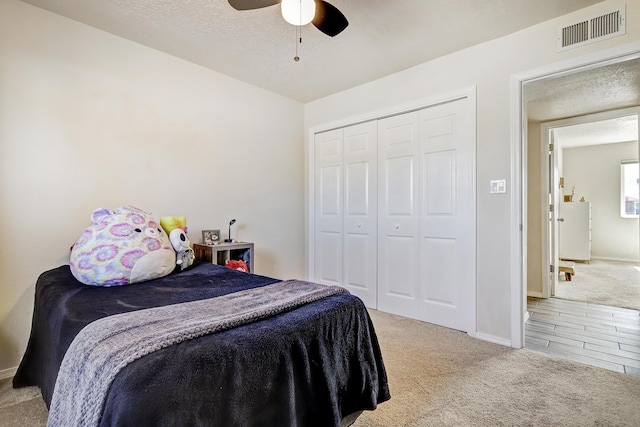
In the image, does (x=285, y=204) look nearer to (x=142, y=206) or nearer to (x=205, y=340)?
(x=142, y=206)

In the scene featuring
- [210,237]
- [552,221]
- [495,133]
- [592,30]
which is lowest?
[210,237]

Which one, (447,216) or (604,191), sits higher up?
(604,191)

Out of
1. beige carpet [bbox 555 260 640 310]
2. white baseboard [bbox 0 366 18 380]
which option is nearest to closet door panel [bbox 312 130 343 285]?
white baseboard [bbox 0 366 18 380]

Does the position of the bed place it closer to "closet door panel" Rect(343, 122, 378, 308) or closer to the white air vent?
"closet door panel" Rect(343, 122, 378, 308)

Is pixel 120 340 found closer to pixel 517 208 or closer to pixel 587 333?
pixel 517 208

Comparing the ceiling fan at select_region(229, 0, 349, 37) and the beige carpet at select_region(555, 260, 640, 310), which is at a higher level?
the ceiling fan at select_region(229, 0, 349, 37)

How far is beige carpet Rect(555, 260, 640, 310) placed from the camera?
12.1ft

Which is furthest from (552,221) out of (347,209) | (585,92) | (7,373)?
(7,373)

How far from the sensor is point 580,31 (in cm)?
213

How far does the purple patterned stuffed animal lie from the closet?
206cm

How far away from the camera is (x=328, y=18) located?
5.83 feet

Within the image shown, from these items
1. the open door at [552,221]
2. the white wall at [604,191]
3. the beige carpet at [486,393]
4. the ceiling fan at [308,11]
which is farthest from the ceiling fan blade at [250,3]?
the white wall at [604,191]

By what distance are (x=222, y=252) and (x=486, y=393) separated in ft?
7.45

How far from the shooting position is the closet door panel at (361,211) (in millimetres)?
3355
